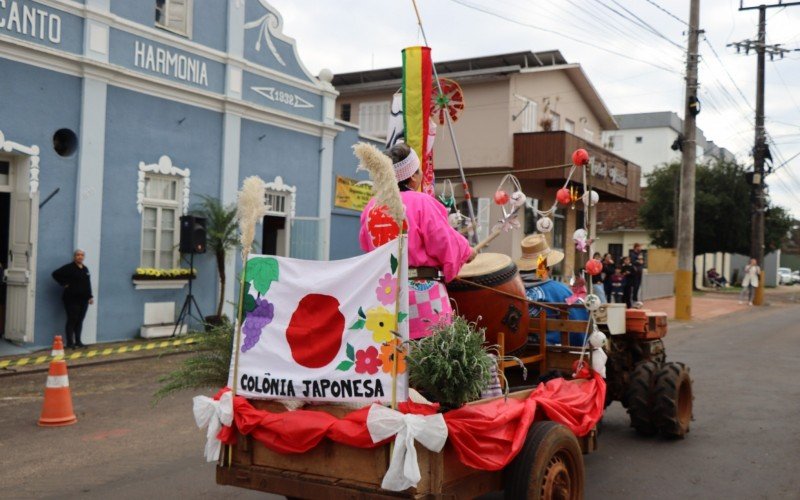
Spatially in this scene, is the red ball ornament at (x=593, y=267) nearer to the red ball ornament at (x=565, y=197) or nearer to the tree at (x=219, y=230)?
the red ball ornament at (x=565, y=197)

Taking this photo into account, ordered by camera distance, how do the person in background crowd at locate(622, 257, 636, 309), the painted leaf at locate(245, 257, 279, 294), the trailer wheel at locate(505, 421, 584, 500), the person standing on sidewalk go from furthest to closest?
the person standing on sidewalk
the person in background crowd at locate(622, 257, 636, 309)
the painted leaf at locate(245, 257, 279, 294)
the trailer wheel at locate(505, 421, 584, 500)

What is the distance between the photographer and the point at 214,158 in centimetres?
1541

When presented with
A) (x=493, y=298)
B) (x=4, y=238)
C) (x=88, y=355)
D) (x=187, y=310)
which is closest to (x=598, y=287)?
(x=493, y=298)

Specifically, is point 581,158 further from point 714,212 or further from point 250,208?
point 714,212

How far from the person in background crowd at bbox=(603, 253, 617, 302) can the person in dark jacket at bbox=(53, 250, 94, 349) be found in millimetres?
13245

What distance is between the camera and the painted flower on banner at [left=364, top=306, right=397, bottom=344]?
12.7 ft

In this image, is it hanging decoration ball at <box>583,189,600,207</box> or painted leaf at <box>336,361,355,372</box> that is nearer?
painted leaf at <box>336,361,355,372</box>

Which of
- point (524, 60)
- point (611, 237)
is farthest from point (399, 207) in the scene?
point (611, 237)

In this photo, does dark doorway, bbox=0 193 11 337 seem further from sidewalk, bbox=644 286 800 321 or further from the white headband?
sidewalk, bbox=644 286 800 321

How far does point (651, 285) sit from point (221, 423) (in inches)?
1068

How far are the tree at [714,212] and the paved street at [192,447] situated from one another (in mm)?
29181

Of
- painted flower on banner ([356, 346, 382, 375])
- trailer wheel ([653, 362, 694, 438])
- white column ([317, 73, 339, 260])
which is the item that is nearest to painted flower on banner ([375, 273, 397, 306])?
painted flower on banner ([356, 346, 382, 375])

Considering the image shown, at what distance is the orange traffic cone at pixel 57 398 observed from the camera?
7.80m

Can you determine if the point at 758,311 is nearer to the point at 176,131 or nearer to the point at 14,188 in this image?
the point at 176,131
